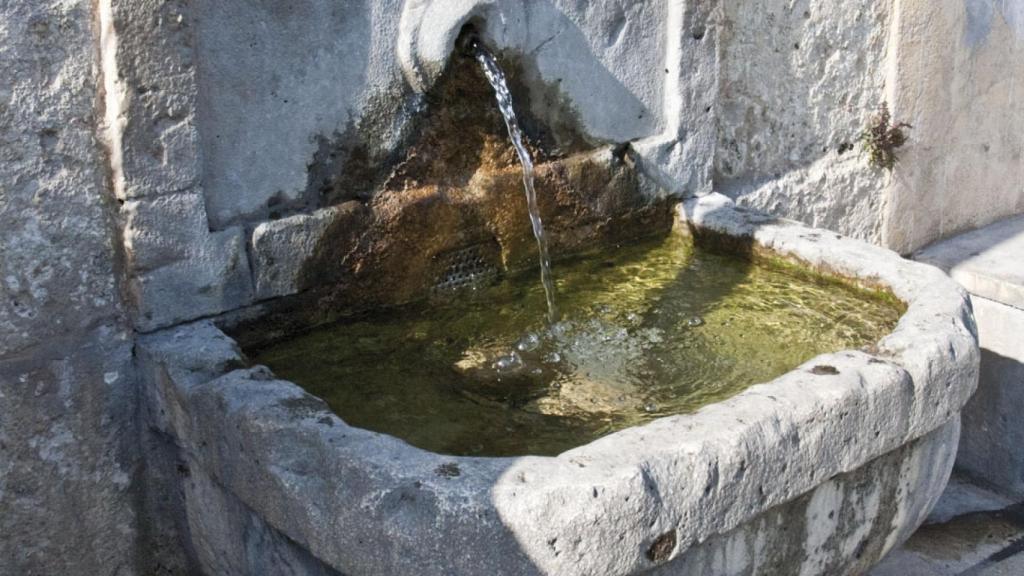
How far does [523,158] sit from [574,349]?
0.59 metres

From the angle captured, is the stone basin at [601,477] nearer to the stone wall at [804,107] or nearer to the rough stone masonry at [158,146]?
the rough stone masonry at [158,146]

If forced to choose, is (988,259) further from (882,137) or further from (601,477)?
(601,477)

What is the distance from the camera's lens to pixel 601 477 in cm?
218

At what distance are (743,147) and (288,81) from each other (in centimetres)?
172

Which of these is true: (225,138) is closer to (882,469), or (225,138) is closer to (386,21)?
(386,21)

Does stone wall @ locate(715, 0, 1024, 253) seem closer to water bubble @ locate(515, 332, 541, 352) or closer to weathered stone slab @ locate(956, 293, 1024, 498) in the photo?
weathered stone slab @ locate(956, 293, 1024, 498)

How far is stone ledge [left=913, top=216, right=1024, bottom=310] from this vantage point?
13.3 feet

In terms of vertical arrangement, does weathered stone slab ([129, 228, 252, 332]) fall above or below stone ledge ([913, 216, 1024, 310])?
above

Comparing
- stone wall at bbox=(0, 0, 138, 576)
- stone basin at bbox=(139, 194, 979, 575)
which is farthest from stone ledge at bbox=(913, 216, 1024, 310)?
stone wall at bbox=(0, 0, 138, 576)

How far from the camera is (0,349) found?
104 inches

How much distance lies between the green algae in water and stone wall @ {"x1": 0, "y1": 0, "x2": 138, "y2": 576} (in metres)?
0.42

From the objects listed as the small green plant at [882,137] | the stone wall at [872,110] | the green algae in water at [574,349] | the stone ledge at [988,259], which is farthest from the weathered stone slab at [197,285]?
the stone ledge at [988,259]

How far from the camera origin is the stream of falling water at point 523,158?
3.32m

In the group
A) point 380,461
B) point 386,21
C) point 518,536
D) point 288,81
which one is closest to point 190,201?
point 288,81
